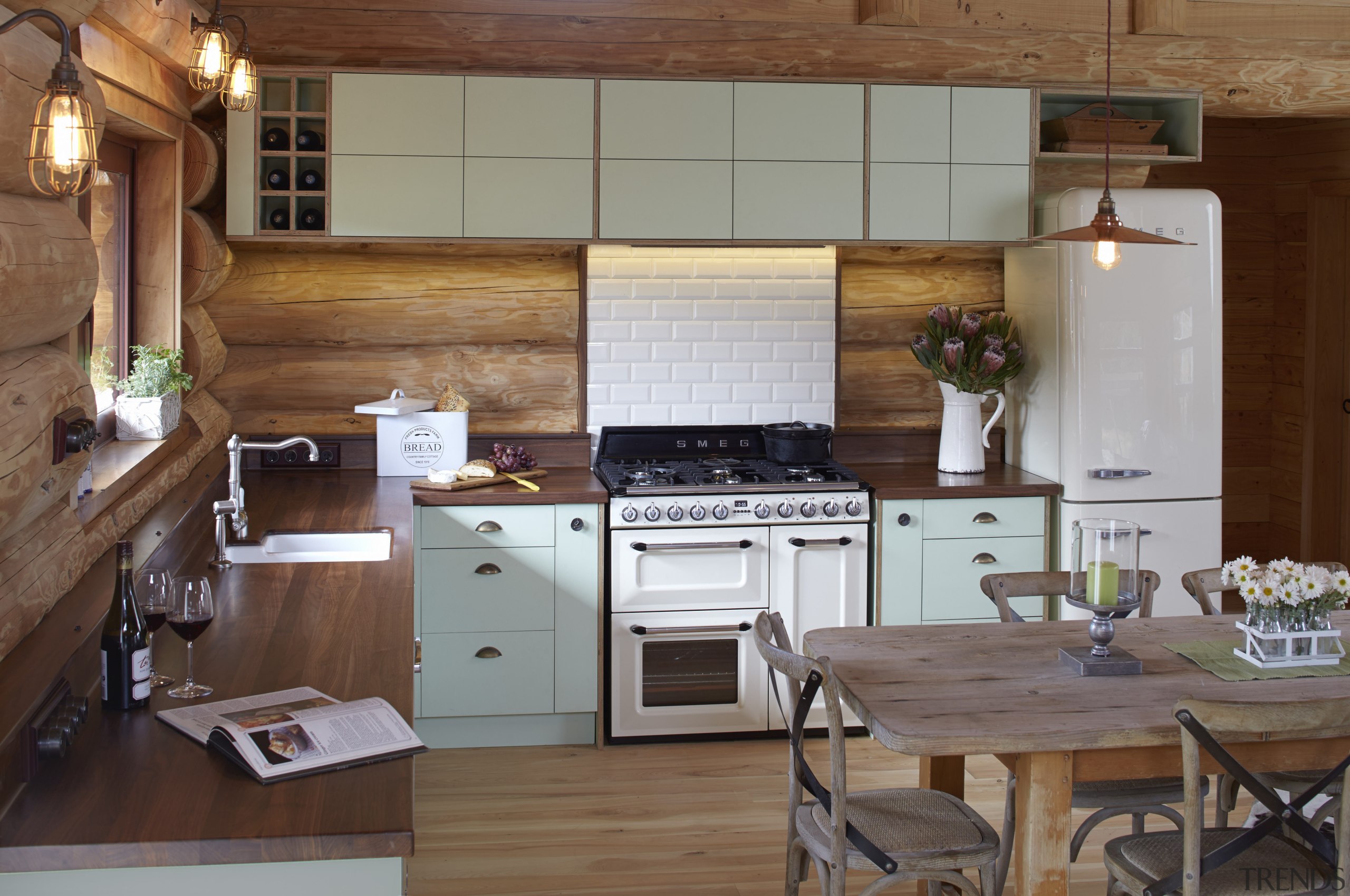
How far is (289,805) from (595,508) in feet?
9.54

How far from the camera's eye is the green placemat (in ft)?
9.76

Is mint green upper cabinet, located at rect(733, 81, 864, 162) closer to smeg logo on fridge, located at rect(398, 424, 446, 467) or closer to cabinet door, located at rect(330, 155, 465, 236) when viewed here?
cabinet door, located at rect(330, 155, 465, 236)

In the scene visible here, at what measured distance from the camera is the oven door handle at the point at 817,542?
4.83 metres

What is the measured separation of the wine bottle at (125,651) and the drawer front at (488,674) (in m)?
2.45

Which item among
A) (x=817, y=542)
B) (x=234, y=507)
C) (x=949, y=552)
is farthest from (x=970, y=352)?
→ (x=234, y=507)

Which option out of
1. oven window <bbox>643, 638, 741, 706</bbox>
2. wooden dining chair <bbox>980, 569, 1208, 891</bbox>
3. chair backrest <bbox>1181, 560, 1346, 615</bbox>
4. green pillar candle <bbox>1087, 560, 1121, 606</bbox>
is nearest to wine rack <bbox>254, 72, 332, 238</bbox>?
oven window <bbox>643, 638, 741, 706</bbox>

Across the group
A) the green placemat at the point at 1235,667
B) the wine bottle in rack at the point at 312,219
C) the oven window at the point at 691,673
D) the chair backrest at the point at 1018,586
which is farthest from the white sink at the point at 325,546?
the green placemat at the point at 1235,667

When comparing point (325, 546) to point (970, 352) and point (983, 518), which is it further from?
point (970, 352)

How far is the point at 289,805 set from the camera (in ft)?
6.16

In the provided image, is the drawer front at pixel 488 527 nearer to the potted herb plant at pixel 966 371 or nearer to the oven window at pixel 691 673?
the oven window at pixel 691 673

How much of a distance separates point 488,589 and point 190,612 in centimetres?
243

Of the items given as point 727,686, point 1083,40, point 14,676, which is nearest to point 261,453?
point 727,686

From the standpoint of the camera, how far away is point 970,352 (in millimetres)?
5184

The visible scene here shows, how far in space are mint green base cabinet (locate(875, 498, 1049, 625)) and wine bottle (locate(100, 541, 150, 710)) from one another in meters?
3.13
